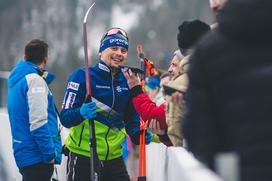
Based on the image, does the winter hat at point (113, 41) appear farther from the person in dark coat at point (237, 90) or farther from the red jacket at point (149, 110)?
the person in dark coat at point (237, 90)

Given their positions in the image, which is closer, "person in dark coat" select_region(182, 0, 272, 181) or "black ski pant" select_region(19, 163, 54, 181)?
"person in dark coat" select_region(182, 0, 272, 181)

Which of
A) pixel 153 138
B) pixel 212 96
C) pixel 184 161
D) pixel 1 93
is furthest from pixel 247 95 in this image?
pixel 1 93

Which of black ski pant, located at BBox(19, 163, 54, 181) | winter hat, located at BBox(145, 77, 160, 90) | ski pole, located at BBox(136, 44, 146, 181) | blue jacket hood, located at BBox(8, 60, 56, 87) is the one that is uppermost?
winter hat, located at BBox(145, 77, 160, 90)

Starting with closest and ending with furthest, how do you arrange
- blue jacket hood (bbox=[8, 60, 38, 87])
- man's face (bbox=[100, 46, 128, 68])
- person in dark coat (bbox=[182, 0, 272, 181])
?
person in dark coat (bbox=[182, 0, 272, 181])
man's face (bbox=[100, 46, 128, 68])
blue jacket hood (bbox=[8, 60, 38, 87])

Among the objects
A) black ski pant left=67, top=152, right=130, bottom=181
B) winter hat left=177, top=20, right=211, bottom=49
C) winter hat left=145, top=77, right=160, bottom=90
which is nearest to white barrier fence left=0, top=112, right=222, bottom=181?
black ski pant left=67, top=152, right=130, bottom=181

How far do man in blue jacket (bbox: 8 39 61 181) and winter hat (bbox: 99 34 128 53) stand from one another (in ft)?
2.14

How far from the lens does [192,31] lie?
21.1ft

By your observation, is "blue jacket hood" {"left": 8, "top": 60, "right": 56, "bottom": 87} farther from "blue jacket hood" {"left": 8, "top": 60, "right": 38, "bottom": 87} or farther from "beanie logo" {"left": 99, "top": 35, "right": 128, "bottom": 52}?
"beanie logo" {"left": 99, "top": 35, "right": 128, "bottom": 52}

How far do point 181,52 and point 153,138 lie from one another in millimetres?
1749

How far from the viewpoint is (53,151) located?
851cm

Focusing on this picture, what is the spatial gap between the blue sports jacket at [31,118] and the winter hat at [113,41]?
0.65 m

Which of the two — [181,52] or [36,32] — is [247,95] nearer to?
[181,52]

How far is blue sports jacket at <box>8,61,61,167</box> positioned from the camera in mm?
8414

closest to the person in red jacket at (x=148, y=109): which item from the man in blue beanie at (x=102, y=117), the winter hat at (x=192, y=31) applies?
the man in blue beanie at (x=102, y=117)
